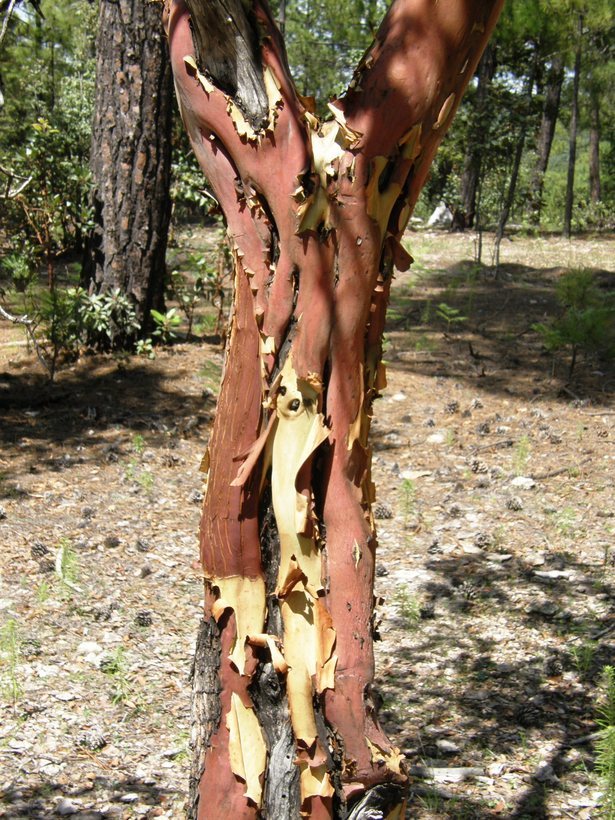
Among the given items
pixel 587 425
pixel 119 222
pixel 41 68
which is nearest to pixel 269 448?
pixel 587 425

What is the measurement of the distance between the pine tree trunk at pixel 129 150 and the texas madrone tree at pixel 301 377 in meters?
4.65

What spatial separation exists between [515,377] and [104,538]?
12.3ft

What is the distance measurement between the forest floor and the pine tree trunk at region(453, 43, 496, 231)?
3746 millimetres

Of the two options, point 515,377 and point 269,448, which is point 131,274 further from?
point 269,448

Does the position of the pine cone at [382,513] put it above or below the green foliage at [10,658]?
above

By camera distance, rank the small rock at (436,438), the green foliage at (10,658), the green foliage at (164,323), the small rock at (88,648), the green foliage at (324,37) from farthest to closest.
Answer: the green foliage at (324,37), the green foliage at (164,323), the small rock at (436,438), the small rock at (88,648), the green foliage at (10,658)

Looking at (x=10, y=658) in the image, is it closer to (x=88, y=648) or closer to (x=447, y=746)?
(x=88, y=648)

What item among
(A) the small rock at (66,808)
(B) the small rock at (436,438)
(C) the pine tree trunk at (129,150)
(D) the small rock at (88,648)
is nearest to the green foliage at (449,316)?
(B) the small rock at (436,438)

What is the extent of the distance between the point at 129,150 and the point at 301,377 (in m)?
5.04

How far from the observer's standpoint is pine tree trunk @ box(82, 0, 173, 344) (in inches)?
256

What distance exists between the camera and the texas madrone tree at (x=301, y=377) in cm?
203

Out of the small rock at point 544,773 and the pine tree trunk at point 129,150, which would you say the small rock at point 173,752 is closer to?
the small rock at point 544,773

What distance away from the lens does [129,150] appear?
21.7 ft

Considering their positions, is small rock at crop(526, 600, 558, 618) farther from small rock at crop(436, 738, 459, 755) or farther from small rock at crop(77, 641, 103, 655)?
small rock at crop(77, 641, 103, 655)
